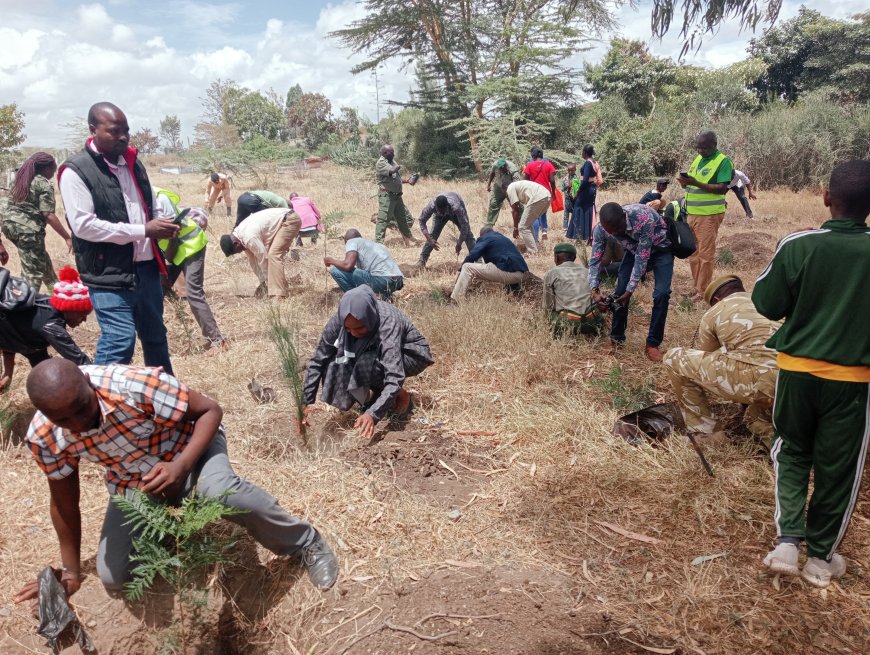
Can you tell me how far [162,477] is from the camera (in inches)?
81.3

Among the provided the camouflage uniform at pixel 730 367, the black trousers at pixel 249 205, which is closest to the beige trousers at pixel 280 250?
the black trousers at pixel 249 205

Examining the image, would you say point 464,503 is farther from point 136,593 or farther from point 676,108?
point 676,108

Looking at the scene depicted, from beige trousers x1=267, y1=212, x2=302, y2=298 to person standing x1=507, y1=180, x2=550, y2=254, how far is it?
3284 mm

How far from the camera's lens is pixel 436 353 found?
4891 millimetres

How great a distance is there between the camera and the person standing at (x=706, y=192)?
5492 mm

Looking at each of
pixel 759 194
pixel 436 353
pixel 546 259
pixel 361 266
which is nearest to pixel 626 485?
pixel 436 353

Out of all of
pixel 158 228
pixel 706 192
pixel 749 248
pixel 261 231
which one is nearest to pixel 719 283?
pixel 706 192

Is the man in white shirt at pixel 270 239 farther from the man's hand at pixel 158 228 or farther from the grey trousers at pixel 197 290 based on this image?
the man's hand at pixel 158 228

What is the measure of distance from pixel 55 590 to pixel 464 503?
189cm

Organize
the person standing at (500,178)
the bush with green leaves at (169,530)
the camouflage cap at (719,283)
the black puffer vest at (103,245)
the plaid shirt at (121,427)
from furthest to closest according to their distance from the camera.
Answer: the person standing at (500,178), the camouflage cap at (719,283), the black puffer vest at (103,245), the plaid shirt at (121,427), the bush with green leaves at (169,530)

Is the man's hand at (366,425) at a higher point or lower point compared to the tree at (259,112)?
lower

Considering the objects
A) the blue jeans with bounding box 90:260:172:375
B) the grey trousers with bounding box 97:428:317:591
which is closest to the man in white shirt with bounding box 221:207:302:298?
the blue jeans with bounding box 90:260:172:375

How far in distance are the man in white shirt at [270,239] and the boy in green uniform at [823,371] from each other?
561 cm

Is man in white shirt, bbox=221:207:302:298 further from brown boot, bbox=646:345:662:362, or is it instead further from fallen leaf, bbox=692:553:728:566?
fallen leaf, bbox=692:553:728:566
